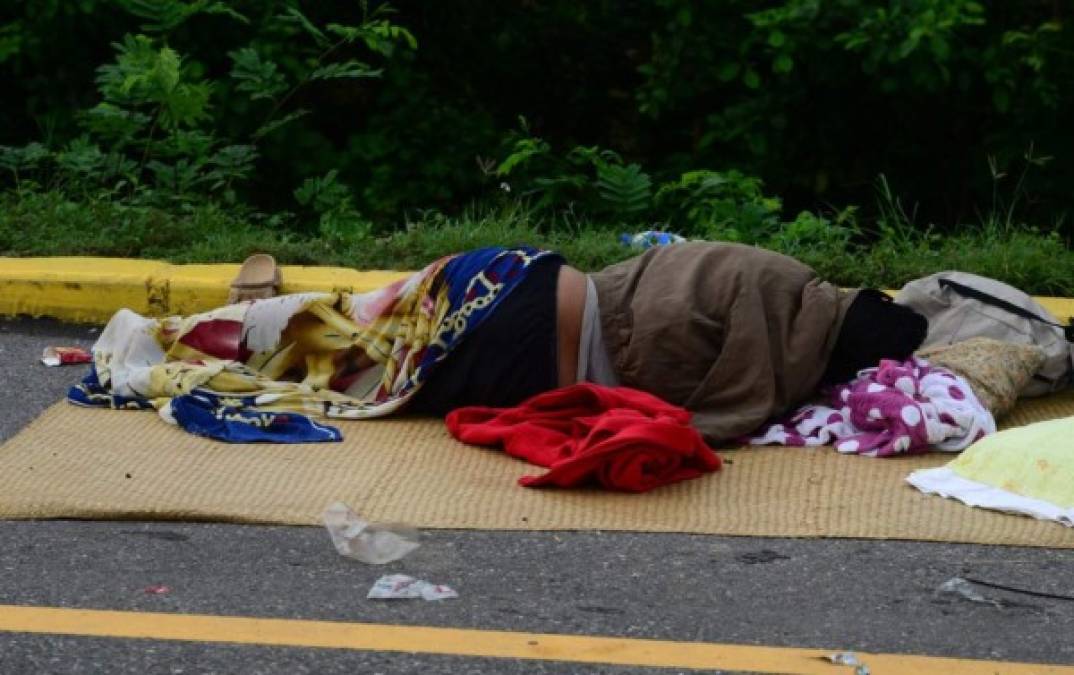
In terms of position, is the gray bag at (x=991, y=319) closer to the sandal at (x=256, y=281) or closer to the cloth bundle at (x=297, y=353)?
the cloth bundle at (x=297, y=353)

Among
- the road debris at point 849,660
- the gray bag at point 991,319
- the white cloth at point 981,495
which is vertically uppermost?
the gray bag at point 991,319

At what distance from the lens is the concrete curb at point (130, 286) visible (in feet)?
18.8

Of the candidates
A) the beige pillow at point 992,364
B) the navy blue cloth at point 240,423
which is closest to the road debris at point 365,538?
the navy blue cloth at point 240,423

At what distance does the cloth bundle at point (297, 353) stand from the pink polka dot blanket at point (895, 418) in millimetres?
828

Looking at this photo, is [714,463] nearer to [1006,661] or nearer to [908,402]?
[908,402]

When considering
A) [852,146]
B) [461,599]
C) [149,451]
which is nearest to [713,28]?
[852,146]

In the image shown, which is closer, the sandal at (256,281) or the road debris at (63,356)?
the road debris at (63,356)

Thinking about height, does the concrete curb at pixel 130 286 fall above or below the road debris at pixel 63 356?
above

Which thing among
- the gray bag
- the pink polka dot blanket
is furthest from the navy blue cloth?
the gray bag

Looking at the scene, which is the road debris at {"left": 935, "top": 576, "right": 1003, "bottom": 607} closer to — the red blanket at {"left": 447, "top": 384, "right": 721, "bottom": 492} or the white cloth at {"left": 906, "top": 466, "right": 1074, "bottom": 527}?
the white cloth at {"left": 906, "top": 466, "right": 1074, "bottom": 527}

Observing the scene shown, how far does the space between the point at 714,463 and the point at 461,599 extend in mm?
1095

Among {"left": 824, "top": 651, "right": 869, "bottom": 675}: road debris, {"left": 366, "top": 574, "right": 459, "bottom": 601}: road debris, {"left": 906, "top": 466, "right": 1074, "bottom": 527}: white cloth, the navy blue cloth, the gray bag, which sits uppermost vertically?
the gray bag

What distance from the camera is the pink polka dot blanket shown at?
178 inches

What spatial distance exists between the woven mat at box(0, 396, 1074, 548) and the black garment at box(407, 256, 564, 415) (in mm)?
163
